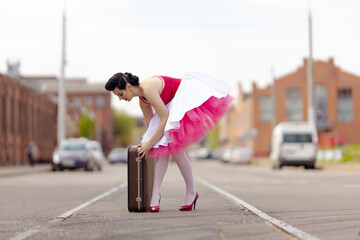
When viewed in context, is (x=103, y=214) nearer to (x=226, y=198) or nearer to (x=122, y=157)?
(x=226, y=198)

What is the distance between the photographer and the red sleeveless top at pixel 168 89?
8258 millimetres

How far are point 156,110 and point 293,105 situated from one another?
7200 centimetres

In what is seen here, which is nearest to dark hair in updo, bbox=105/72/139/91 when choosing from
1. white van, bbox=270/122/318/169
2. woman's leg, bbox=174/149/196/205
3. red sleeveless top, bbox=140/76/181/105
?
red sleeveless top, bbox=140/76/181/105

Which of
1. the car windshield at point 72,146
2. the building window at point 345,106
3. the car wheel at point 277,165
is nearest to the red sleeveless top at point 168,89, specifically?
the car windshield at point 72,146

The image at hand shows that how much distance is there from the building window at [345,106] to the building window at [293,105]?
15.0 feet

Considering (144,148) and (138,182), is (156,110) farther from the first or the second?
(138,182)

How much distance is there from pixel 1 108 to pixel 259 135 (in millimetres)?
44709

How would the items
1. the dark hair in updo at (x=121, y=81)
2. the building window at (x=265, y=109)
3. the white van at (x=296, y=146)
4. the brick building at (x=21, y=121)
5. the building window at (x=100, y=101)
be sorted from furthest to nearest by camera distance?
the building window at (x=100, y=101) → the building window at (x=265, y=109) → the brick building at (x=21, y=121) → the white van at (x=296, y=146) → the dark hair in updo at (x=121, y=81)

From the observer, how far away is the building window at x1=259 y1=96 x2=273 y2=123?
81.5 m

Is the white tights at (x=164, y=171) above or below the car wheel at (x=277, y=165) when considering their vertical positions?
above

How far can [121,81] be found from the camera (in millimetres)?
7891

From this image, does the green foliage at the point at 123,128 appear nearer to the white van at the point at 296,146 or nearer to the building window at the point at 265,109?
the building window at the point at 265,109

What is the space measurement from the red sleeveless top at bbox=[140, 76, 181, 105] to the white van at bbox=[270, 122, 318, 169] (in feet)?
85.9

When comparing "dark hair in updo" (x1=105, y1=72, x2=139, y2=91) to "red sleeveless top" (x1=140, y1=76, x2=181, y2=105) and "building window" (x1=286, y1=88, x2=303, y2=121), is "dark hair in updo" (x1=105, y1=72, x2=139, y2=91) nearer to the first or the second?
"red sleeveless top" (x1=140, y1=76, x2=181, y2=105)
